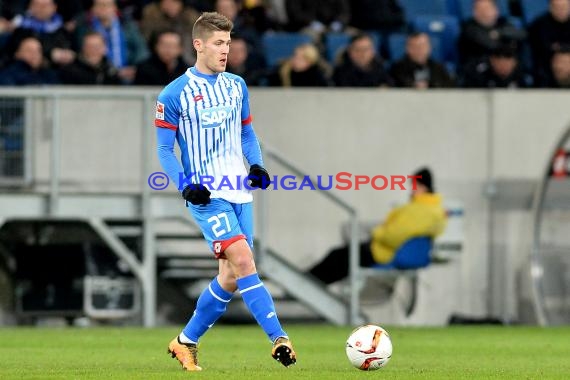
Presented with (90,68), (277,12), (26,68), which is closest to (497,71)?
(277,12)

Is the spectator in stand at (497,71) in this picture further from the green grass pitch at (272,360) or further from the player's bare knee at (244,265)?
the player's bare knee at (244,265)

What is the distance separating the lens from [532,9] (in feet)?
68.1

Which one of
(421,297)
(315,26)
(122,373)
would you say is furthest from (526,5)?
(122,373)

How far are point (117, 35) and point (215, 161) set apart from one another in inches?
347

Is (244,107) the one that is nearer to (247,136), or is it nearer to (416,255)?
(247,136)

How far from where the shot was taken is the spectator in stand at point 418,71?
730 inches

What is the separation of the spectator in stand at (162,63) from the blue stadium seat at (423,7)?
12.9 ft

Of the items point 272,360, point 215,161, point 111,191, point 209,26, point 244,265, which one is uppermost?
point 209,26

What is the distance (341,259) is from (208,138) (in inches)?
327

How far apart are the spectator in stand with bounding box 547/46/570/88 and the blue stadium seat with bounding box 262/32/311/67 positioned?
3.11 metres

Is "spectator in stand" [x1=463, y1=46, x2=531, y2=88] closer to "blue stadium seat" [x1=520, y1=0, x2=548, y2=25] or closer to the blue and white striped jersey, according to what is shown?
"blue stadium seat" [x1=520, y1=0, x2=548, y2=25]

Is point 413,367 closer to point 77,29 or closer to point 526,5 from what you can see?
point 77,29

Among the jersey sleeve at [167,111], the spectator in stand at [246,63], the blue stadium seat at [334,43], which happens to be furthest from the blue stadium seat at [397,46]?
the jersey sleeve at [167,111]

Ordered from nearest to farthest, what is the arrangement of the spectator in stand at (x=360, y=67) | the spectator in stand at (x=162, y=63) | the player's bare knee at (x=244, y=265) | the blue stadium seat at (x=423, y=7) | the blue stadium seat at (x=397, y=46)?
the player's bare knee at (x=244, y=265)
the spectator in stand at (x=162, y=63)
the spectator in stand at (x=360, y=67)
the blue stadium seat at (x=397, y=46)
the blue stadium seat at (x=423, y=7)
